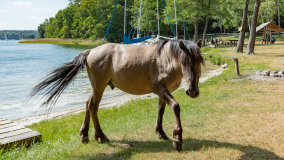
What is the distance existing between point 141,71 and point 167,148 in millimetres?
1511

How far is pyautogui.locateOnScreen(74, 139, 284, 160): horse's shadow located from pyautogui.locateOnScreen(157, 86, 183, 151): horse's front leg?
8.5 inches

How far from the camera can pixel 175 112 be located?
4.00 metres

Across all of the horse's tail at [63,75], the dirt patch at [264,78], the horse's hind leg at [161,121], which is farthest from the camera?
the dirt patch at [264,78]

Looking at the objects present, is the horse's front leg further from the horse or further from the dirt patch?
the dirt patch

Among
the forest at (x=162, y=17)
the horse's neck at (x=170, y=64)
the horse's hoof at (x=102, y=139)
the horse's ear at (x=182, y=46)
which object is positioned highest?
the forest at (x=162, y=17)

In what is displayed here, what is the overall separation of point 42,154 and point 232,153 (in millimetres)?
3502

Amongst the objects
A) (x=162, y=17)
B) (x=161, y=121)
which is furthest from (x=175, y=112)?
(x=162, y=17)

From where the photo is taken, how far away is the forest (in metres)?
38.7

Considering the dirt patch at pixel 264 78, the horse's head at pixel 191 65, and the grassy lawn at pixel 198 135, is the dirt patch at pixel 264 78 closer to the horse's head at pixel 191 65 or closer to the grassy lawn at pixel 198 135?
the grassy lawn at pixel 198 135

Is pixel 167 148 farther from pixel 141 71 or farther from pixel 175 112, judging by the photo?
pixel 141 71

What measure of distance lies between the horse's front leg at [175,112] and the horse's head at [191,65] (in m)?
0.34

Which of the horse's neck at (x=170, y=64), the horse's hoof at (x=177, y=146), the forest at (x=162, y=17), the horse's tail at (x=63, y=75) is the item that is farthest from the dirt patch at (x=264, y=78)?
the forest at (x=162, y=17)

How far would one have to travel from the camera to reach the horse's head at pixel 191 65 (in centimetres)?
380

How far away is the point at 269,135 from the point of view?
16.0 feet
